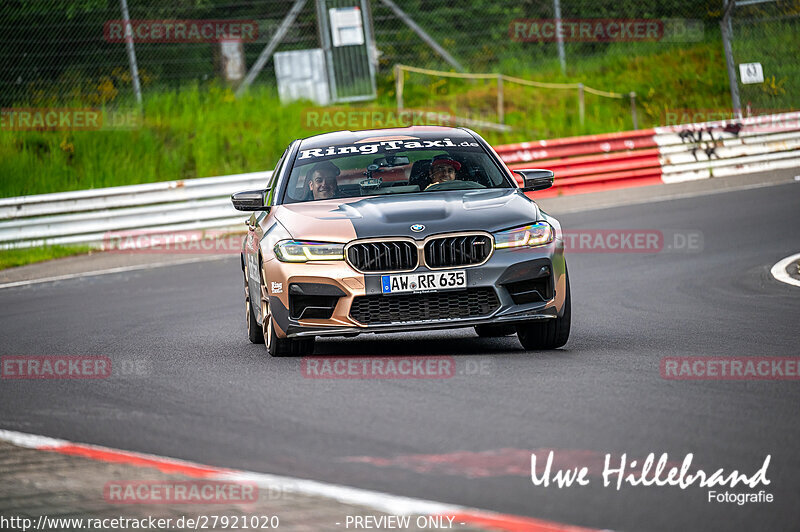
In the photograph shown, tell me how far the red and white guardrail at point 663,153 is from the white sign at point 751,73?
1287 millimetres

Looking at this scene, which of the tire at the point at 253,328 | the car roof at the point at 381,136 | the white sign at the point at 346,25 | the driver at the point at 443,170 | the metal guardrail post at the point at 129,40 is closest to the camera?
the driver at the point at 443,170

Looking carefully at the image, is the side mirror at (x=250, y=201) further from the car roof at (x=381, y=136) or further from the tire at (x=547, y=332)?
the tire at (x=547, y=332)

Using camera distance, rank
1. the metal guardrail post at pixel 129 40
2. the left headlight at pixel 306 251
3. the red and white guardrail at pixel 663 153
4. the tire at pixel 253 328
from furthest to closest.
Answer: the metal guardrail post at pixel 129 40 < the red and white guardrail at pixel 663 153 < the tire at pixel 253 328 < the left headlight at pixel 306 251

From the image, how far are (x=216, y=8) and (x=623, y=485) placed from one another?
2327 cm

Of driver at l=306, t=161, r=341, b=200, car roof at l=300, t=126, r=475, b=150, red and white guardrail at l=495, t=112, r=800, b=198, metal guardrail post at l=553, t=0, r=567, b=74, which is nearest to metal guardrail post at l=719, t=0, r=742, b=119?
red and white guardrail at l=495, t=112, r=800, b=198

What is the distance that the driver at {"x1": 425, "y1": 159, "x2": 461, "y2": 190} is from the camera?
9.38 metres

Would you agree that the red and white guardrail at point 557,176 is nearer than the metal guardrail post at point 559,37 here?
Yes

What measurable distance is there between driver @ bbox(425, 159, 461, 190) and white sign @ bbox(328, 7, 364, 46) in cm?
1783

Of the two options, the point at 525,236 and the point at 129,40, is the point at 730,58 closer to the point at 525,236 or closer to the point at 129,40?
the point at 129,40

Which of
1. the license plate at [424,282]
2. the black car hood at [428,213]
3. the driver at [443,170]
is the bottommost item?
the license plate at [424,282]

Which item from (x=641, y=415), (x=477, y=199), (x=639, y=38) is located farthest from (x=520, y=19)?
(x=641, y=415)

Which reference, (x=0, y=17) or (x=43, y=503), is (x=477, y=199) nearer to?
→ (x=43, y=503)

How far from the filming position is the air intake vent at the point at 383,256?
801 cm

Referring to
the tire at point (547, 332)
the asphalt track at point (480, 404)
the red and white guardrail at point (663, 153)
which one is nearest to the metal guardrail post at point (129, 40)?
the red and white guardrail at point (663, 153)
